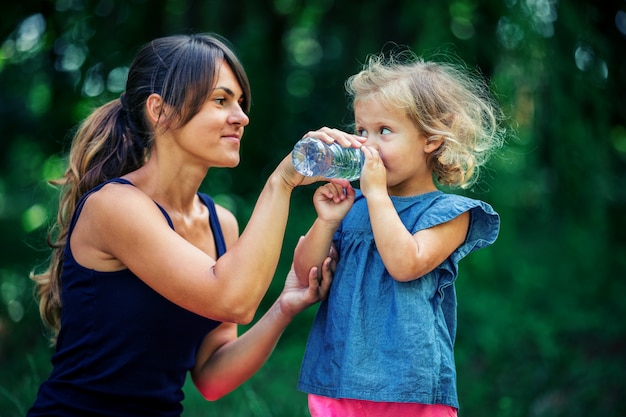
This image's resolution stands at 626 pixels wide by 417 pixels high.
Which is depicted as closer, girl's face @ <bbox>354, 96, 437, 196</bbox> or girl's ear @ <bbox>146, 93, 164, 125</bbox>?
girl's face @ <bbox>354, 96, 437, 196</bbox>

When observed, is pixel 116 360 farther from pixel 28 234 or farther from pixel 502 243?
pixel 28 234

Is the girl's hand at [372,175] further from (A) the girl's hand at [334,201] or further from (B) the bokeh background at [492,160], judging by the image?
(B) the bokeh background at [492,160]

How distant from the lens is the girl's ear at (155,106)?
213 cm

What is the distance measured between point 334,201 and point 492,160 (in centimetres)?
217

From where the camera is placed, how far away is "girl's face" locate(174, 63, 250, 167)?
6.88ft

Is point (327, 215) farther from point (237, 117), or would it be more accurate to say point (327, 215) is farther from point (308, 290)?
point (237, 117)

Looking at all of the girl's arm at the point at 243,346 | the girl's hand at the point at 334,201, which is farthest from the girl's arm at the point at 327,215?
the girl's arm at the point at 243,346

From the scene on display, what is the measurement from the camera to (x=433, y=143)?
190 cm

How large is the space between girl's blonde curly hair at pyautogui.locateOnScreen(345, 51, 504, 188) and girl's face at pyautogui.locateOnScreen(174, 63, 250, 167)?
355mm

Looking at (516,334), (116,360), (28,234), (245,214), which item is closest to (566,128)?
(516,334)

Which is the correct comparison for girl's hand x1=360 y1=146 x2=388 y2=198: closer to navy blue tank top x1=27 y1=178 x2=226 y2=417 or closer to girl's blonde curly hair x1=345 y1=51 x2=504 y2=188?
girl's blonde curly hair x1=345 y1=51 x2=504 y2=188

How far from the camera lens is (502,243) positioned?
12.9ft

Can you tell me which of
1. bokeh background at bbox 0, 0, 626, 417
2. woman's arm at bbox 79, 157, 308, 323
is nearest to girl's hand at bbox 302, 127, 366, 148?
woman's arm at bbox 79, 157, 308, 323

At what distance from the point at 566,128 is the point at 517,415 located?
1417 millimetres
